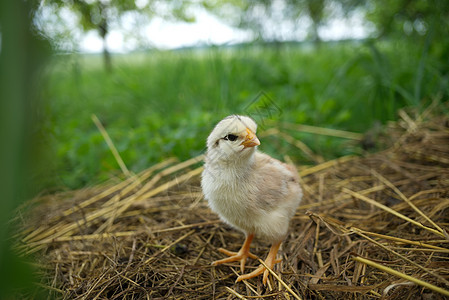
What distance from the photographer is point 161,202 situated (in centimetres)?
272

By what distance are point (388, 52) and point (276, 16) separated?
2.03m

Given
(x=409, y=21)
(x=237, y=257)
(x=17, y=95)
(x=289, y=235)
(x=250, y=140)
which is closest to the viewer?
(x=17, y=95)

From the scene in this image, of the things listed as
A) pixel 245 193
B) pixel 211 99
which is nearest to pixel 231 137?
pixel 245 193

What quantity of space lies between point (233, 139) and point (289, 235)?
3.30 ft

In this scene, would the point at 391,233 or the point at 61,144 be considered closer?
the point at 391,233

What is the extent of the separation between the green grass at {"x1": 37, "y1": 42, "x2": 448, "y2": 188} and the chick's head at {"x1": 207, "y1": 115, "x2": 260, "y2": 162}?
2.37 feet

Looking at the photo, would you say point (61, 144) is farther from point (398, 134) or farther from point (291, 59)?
point (291, 59)

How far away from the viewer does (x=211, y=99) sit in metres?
4.50

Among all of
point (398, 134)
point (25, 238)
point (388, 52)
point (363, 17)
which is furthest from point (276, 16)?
point (25, 238)

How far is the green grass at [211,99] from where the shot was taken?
136 inches

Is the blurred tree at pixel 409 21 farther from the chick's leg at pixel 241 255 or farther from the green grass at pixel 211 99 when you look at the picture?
the chick's leg at pixel 241 255

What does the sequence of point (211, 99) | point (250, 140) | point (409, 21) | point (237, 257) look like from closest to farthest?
point (250, 140), point (237, 257), point (211, 99), point (409, 21)

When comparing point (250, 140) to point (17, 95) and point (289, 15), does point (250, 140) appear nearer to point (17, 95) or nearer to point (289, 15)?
point (17, 95)

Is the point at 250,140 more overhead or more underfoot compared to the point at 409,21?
more underfoot
